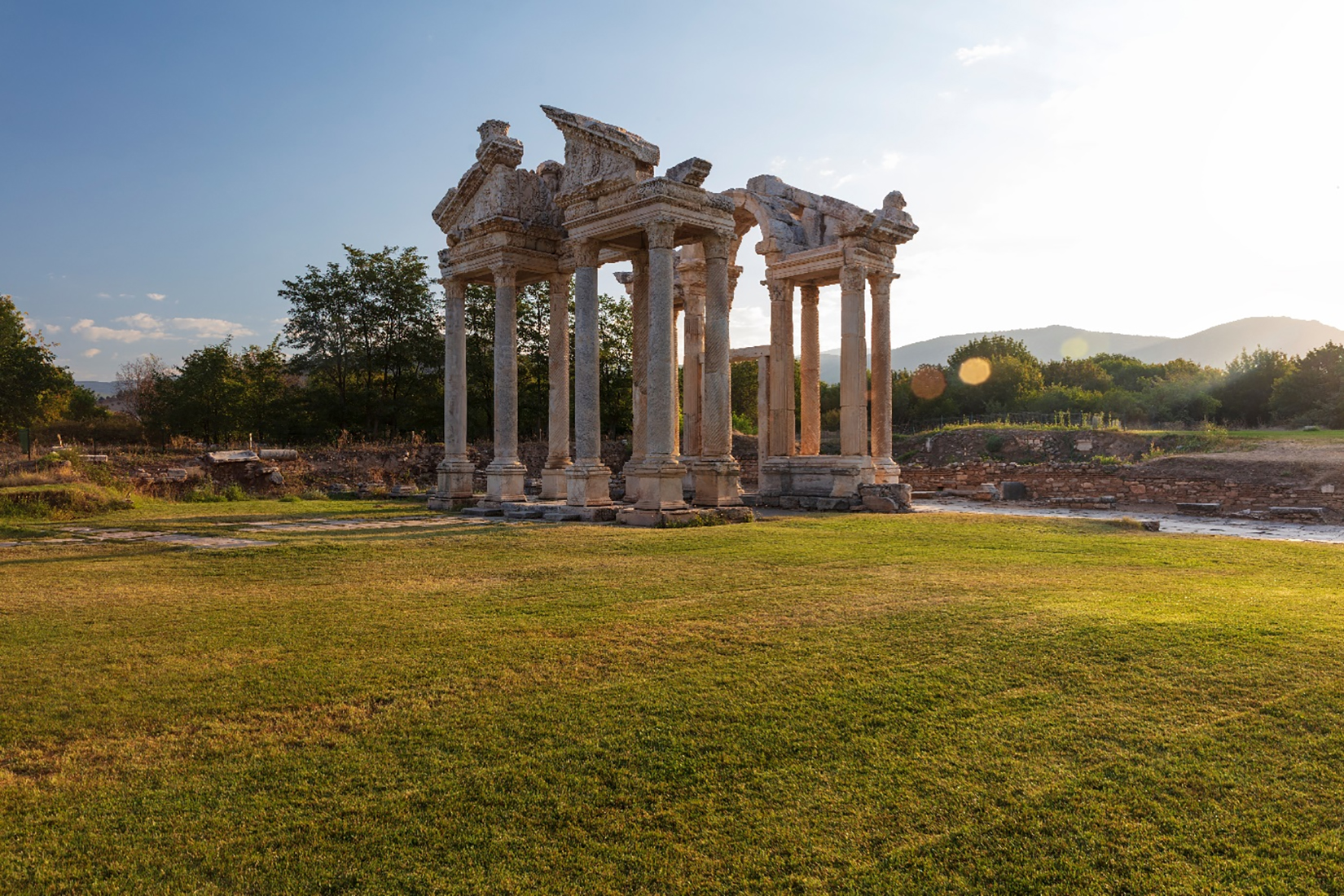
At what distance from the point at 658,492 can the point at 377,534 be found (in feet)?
16.7

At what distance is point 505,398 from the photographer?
742 inches

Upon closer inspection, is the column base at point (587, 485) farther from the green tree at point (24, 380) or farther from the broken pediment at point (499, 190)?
the green tree at point (24, 380)

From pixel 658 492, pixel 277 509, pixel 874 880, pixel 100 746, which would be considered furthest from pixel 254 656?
pixel 277 509

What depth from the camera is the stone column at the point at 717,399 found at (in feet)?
54.9

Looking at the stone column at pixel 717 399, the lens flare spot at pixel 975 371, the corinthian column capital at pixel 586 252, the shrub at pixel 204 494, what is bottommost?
the shrub at pixel 204 494

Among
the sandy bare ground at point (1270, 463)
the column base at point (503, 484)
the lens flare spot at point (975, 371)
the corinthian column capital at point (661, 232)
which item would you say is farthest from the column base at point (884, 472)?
the lens flare spot at point (975, 371)

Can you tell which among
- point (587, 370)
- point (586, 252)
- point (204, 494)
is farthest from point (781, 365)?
point (204, 494)

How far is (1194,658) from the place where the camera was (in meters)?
5.59

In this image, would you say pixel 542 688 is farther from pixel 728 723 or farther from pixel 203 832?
pixel 203 832

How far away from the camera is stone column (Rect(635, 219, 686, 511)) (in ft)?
51.1

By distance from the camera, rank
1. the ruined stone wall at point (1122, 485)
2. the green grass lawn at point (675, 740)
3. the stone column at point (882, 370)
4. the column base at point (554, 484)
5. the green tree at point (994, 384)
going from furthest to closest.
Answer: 1. the green tree at point (994, 384)
2. the stone column at point (882, 370)
3. the ruined stone wall at point (1122, 485)
4. the column base at point (554, 484)
5. the green grass lawn at point (675, 740)

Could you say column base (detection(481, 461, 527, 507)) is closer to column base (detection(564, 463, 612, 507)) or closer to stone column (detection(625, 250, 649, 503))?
column base (detection(564, 463, 612, 507))

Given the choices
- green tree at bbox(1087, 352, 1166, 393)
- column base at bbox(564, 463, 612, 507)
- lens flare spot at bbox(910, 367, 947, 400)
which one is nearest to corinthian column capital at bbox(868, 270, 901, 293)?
column base at bbox(564, 463, 612, 507)

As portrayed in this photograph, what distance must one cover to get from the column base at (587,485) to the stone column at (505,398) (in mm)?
2057
